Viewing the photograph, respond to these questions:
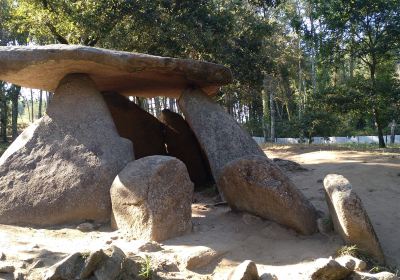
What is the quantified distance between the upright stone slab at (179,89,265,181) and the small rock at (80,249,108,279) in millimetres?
2909

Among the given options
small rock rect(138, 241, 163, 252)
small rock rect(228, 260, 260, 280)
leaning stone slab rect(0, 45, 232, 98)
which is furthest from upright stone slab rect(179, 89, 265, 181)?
small rock rect(228, 260, 260, 280)

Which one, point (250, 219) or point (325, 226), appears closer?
point (325, 226)

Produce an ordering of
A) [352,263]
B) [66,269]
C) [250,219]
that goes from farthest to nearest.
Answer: [250,219] < [352,263] < [66,269]

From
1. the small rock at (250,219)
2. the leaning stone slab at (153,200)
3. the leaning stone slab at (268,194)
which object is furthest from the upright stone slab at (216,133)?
the leaning stone slab at (153,200)

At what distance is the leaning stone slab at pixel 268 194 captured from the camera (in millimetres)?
5473

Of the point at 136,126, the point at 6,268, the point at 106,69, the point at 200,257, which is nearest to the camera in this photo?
the point at 6,268

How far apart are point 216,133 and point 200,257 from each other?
2966mm

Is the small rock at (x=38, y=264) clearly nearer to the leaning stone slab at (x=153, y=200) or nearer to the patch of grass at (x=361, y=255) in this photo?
the leaning stone slab at (x=153, y=200)

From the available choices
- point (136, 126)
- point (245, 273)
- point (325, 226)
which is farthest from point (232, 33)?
point (245, 273)

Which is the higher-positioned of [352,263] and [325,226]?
[325,226]

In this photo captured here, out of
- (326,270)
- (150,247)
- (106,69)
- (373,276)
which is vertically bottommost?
(373,276)

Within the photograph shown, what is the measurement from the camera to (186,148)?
30.1 ft

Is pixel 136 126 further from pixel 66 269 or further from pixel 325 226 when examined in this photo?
pixel 66 269

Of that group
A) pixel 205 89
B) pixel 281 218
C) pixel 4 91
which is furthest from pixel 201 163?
pixel 4 91
